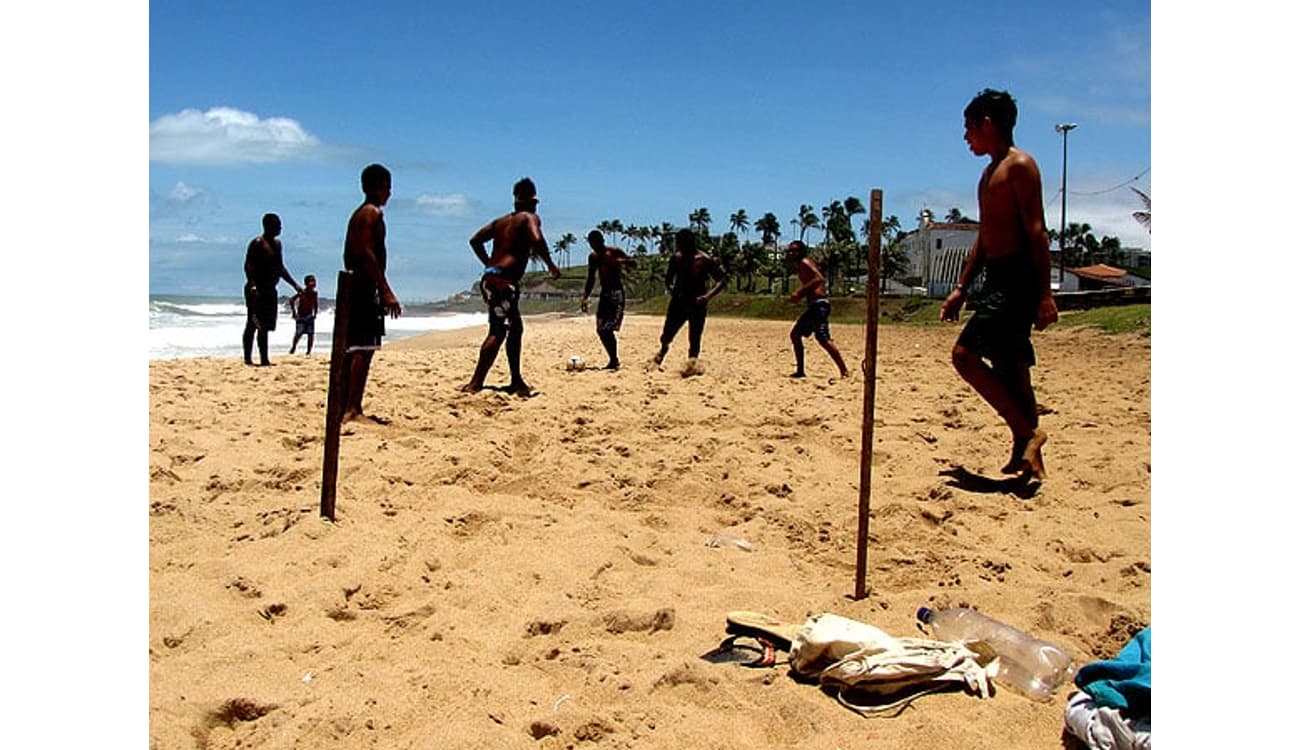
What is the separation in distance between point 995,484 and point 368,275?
13.5 feet

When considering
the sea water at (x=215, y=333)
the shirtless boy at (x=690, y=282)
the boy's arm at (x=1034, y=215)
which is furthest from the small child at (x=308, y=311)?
the boy's arm at (x=1034, y=215)

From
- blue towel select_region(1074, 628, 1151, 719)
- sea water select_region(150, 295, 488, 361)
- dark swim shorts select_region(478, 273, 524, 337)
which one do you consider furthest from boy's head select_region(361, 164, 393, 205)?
sea water select_region(150, 295, 488, 361)

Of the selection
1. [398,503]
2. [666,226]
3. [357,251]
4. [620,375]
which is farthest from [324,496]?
[666,226]

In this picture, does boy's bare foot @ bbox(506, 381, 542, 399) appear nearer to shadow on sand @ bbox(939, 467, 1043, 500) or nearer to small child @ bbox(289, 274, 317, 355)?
shadow on sand @ bbox(939, 467, 1043, 500)

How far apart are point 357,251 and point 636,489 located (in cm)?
282

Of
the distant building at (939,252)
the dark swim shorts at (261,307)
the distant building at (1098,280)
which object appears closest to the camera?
the dark swim shorts at (261,307)

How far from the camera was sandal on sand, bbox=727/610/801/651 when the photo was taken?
2.80 metres

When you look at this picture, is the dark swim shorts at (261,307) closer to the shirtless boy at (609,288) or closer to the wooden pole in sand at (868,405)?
the shirtless boy at (609,288)

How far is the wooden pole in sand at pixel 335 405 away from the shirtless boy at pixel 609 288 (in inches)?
224

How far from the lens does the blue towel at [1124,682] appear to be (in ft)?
7.17

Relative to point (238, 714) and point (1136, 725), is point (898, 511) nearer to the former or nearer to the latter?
point (1136, 725)

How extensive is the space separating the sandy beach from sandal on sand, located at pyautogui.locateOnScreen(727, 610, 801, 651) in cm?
11

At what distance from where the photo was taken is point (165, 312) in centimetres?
4491

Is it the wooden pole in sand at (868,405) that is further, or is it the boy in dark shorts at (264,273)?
the boy in dark shorts at (264,273)
